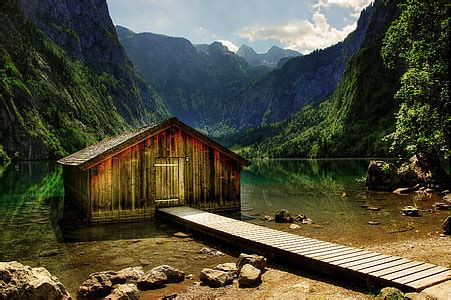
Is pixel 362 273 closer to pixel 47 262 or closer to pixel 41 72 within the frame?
pixel 47 262

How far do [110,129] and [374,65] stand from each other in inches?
5104

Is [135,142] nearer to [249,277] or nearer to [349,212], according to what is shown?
[249,277]

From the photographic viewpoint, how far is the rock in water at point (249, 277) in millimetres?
10078

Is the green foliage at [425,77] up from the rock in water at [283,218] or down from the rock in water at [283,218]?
up

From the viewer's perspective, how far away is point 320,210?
990 inches

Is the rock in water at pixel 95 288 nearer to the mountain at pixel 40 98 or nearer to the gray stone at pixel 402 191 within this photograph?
the gray stone at pixel 402 191

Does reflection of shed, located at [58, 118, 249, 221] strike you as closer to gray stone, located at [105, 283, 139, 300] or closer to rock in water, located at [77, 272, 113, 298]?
rock in water, located at [77, 272, 113, 298]

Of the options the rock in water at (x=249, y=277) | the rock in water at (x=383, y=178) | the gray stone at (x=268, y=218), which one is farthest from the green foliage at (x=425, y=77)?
the rock in water at (x=383, y=178)

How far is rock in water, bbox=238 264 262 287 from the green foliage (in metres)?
10.1

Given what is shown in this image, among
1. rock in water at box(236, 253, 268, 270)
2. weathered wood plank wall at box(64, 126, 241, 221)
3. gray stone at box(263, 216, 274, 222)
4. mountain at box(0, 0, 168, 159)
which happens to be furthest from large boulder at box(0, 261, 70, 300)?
mountain at box(0, 0, 168, 159)

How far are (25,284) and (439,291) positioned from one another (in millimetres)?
8941

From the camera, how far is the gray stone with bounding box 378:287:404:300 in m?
7.81

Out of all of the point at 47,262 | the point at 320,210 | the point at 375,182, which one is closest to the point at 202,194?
the point at 320,210

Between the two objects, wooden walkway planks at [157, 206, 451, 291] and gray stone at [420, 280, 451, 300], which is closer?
gray stone at [420, 280, 451, 300]
